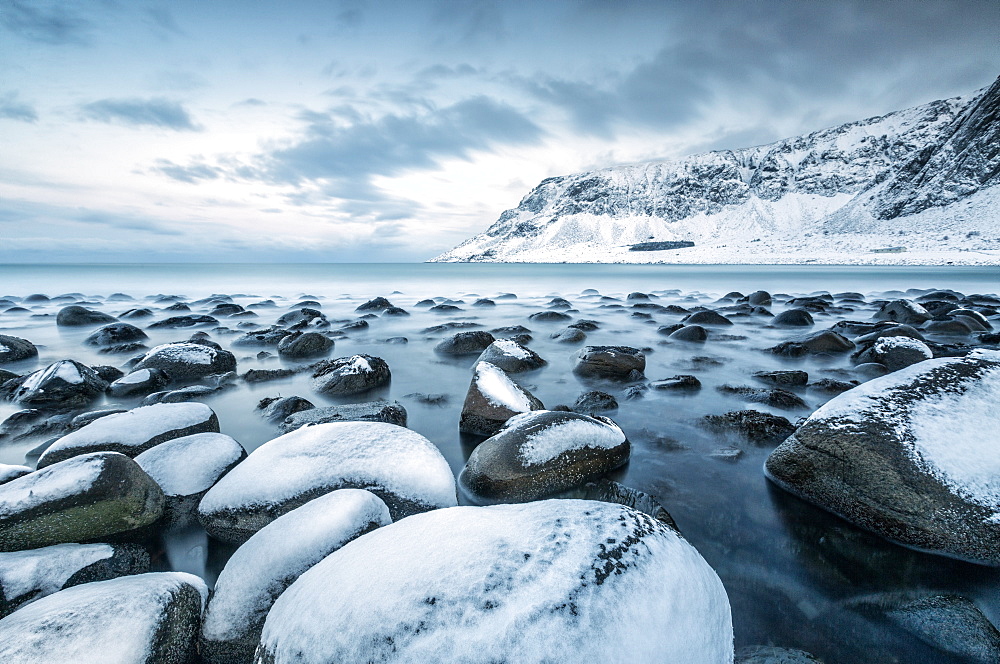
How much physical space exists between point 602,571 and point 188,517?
269 cm

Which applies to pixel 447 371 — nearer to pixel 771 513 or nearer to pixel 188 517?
pixel 188 517

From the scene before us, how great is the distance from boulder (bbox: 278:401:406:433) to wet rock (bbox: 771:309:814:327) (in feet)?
32.6

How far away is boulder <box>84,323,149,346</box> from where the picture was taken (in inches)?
→ 327

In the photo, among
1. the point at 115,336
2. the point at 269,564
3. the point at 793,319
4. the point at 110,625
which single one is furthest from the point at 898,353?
the point at 115,336

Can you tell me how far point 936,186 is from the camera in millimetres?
70938

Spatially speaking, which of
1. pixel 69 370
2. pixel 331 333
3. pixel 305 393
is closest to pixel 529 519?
pixel 305 393

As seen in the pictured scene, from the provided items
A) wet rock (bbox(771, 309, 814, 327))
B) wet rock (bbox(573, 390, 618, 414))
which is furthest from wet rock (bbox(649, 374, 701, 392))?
wet rock (bbox(771, 309, 814, 327))

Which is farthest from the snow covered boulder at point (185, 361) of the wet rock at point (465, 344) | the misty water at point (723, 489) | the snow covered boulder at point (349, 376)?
the wet rock at point (465, 344)

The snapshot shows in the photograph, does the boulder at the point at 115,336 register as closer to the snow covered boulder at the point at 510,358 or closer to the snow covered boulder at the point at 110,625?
the snow covered boulder at the point at 510,358

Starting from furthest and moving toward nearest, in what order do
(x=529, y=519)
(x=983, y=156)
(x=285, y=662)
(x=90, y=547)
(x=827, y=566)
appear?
(x=983, y=156) < (x=827, y=566) < (x=90, y=547) < (x=529, y=519) < (x=285, y=662)

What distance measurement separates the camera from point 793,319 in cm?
1042

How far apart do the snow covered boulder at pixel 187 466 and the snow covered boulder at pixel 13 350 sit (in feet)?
23.3

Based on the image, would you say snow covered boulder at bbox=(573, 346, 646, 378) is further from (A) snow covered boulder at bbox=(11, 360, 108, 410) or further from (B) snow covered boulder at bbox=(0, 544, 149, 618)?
(A) snow covered boulder at bbox=(11, 360, 108, 410)

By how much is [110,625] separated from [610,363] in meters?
5.29
